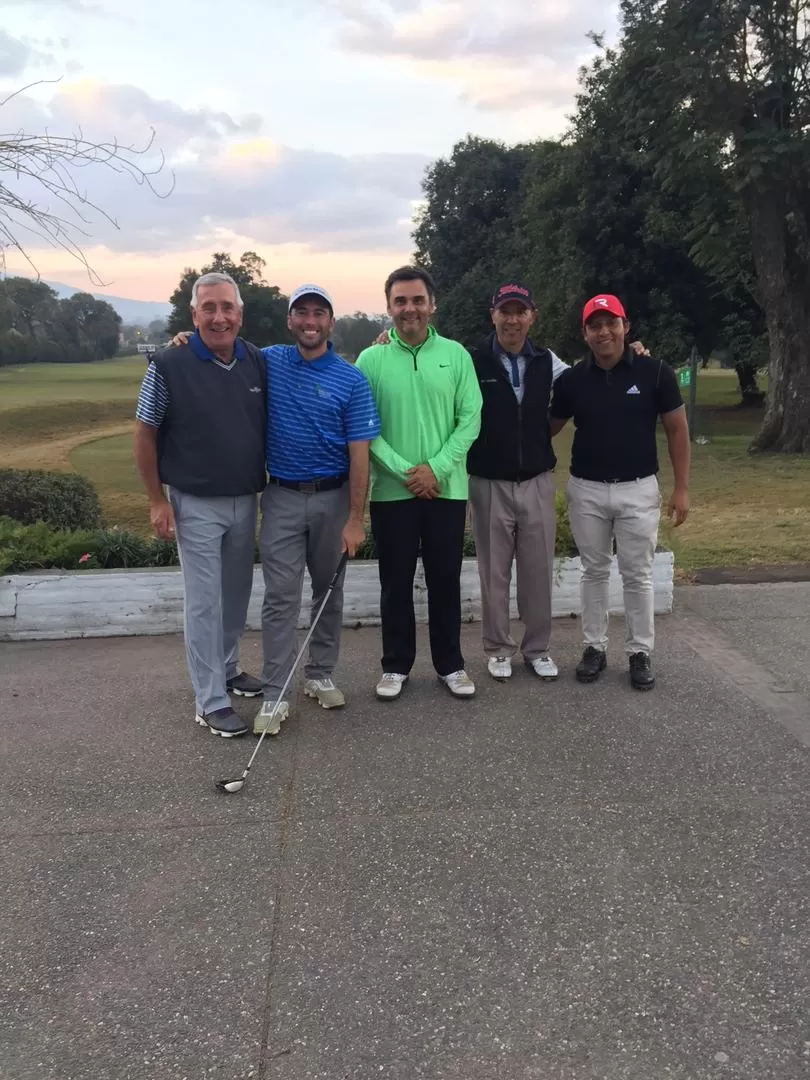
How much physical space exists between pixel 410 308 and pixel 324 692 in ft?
6.20

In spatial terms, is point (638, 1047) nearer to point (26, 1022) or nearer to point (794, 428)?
point (26, 1022)

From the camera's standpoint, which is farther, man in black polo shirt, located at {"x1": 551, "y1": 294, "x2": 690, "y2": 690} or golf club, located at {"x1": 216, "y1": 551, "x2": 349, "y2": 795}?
man in black polo shirt, located at {"x1": 551, "y1": 294, "x2": 690, "y2": 690}

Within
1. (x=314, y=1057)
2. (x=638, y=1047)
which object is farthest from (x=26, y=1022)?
(x=638, y=1047)

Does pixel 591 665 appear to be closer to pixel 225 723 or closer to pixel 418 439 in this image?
pixel 418 439

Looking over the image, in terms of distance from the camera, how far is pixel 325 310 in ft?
12.3

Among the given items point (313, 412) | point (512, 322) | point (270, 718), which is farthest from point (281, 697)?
point (512, 322)

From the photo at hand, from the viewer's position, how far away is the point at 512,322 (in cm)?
405

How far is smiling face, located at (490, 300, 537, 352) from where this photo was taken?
13.3ft

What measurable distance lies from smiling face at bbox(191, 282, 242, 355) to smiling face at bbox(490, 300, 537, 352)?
1.27 m

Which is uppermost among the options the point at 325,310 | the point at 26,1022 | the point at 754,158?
the point at 754,158

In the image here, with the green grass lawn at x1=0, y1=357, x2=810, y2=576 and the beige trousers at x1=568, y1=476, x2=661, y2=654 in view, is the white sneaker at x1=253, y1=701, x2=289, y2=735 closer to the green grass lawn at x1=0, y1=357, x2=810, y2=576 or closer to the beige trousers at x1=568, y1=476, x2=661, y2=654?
the beige trousers at x1=568, y1=476, x2=661, y2=654

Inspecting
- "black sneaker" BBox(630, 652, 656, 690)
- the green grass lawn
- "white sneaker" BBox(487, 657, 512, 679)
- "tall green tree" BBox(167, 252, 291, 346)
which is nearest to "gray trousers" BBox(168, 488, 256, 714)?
"white sneaker" BBox(487, 657, 512, 679)

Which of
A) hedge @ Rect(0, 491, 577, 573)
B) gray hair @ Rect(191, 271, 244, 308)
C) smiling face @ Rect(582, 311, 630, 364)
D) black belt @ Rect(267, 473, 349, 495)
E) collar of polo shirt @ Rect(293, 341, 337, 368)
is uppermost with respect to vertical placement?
gray hair @ Rect(191, 271, 244, 308)

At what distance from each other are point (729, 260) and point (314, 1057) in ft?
59.2
